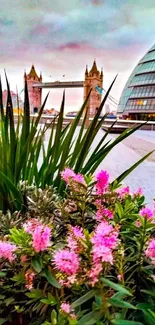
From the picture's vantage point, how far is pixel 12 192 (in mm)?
1151

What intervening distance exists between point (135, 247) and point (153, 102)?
2864 centimetres

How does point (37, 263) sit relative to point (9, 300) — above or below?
above

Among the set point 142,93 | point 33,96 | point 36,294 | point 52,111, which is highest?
point 142,93

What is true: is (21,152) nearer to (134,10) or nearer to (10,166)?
(10,166)

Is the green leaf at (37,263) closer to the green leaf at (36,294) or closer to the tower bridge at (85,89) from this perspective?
the green leaf at (36,294)

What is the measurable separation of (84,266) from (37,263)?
0.10 metres

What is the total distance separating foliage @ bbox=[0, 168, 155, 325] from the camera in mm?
679

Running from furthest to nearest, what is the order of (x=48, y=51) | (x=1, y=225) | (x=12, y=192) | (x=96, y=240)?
(x=48, y=51)
(x=12, y=192)
(x=1, y=225)
(x=96, y=240)

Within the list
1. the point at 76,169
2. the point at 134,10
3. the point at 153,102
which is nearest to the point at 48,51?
the point at 134,10

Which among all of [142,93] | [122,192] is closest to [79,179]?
[122,192]

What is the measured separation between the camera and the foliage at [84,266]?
0.68 meters

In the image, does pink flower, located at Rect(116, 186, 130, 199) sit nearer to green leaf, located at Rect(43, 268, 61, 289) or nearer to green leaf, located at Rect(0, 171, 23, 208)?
green leaf, located at Rect(0, 171, 23, 208)

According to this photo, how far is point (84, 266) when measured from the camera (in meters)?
0.68

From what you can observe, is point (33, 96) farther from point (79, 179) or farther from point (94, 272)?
point (94, 272)
